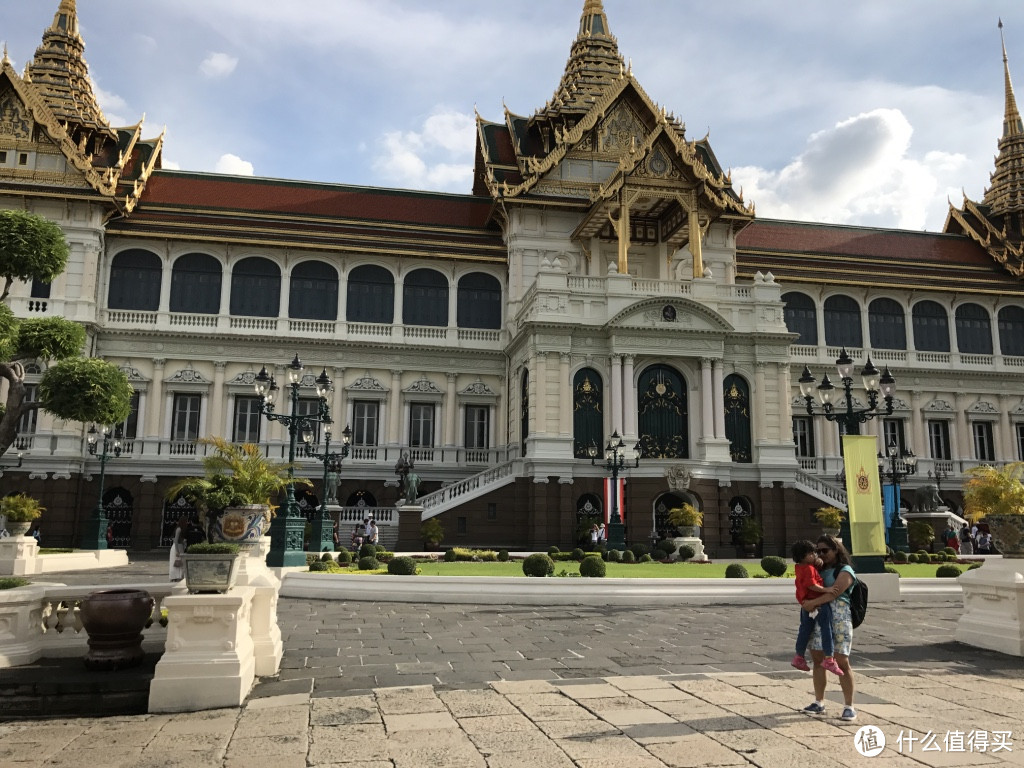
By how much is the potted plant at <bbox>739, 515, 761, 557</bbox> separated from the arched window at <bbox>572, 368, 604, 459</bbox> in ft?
19.2

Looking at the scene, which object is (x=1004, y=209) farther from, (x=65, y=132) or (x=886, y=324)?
(x=65, y=132)

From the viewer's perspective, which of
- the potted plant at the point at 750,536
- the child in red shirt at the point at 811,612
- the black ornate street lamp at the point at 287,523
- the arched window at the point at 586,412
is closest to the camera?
the child in red shirt at the point at 811,612

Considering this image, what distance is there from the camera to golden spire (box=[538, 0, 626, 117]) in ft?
134

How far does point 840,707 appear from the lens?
7.50 m

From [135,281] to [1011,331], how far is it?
41.5 meters

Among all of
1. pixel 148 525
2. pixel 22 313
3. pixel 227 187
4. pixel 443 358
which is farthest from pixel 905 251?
pixel 22 313

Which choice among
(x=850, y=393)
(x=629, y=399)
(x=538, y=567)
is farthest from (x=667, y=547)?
(x=850, y=393)

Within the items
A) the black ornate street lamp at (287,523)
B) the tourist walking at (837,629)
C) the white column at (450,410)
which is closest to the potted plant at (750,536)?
the white column at (450,410)

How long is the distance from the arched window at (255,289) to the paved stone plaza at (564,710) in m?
25.9

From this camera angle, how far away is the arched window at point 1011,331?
4206 cm

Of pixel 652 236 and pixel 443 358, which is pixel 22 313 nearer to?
pixel 443 358

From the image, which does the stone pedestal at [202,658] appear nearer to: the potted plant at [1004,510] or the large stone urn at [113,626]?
the large stone urn at [113,626]

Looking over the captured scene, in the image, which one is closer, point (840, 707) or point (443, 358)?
point (840, 707)

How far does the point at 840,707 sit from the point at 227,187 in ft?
124
